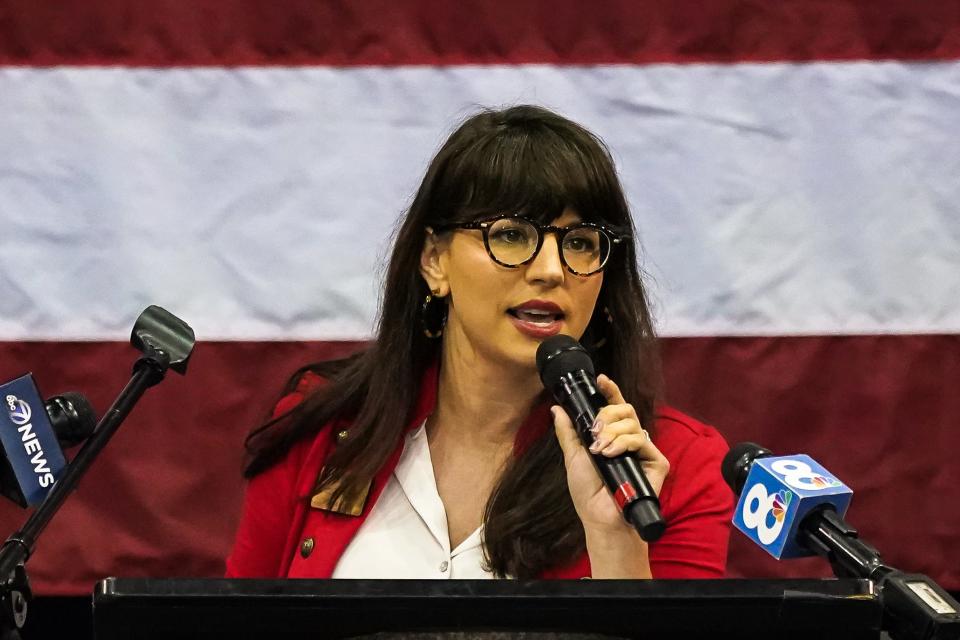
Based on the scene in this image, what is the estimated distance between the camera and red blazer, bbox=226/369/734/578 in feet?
5.39

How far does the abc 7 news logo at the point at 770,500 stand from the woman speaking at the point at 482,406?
0.40 meters

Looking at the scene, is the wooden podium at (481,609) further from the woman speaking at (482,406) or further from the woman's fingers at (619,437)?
the woman speaking at (482,406)

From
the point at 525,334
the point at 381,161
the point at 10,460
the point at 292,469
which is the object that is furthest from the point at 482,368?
the point at 10,460

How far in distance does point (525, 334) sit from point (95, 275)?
0.88 meters

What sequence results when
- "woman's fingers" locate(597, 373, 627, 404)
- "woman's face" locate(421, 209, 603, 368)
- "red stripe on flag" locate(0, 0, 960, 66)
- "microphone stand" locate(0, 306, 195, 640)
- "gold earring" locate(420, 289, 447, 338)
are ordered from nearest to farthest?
1. "microphone stand" locate(0, 306, 195, 640)
2. "woman's fingers" locate(597, 373, 627, 404)
3. "woman's face" locate(421, 209, 603, 368)
4. "gold earring" locate(420, 289, 447, 338)
5. "red stripe on flag" locate(0, 0, 960, 66)

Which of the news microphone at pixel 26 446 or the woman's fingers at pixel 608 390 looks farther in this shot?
the woman's fingers at pixel 608 390

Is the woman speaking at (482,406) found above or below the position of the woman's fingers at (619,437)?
below

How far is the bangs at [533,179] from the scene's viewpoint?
64.5 inches

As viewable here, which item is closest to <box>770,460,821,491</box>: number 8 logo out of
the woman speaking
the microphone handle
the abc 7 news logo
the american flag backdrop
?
the abc 7 news logo

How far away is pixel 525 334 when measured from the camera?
1604 millimetres

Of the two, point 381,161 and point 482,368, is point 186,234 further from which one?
point 482,368

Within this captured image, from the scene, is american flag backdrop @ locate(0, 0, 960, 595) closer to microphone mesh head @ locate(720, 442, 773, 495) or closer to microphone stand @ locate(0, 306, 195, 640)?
microphone stand @ locate(0, 306, 195, 640)

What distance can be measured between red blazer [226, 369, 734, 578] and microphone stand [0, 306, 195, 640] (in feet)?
1.48

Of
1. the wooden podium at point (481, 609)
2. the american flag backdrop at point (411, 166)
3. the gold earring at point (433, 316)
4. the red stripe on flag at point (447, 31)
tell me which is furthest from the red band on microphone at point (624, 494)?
the red stripe on flag at point (447, 31)
